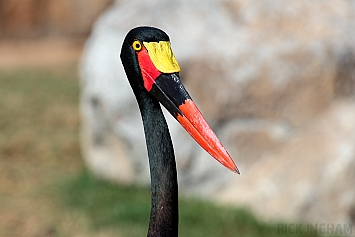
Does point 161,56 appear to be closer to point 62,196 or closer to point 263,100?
point 263,100

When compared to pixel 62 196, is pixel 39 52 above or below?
above

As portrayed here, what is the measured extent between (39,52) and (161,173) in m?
7.91

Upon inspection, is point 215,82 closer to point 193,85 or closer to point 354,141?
point 193,85

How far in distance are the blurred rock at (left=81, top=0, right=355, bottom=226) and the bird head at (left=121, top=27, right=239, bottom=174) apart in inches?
79.0

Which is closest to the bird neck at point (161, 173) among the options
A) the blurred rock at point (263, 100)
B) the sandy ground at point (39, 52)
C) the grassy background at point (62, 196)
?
the grassy background at point (62, 196)

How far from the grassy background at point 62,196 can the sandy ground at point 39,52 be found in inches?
94.9

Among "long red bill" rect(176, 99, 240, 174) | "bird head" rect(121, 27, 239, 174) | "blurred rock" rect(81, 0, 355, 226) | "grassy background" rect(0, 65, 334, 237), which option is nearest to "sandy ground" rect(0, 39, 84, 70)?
"grassy background" rect(0, 65, 334, 237)

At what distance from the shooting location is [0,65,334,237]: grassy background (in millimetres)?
4129

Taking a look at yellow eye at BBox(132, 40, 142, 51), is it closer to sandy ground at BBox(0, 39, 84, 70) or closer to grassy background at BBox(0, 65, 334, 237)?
grassy background at BBox(0, 65, 334, 237)

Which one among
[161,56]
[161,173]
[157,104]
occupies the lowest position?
[161,173]

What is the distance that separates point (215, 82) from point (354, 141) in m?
0.96

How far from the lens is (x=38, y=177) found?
516 centimetres

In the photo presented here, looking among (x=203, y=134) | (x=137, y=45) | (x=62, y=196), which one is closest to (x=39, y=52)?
(x=62, y=196)

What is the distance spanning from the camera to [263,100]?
4324mm
